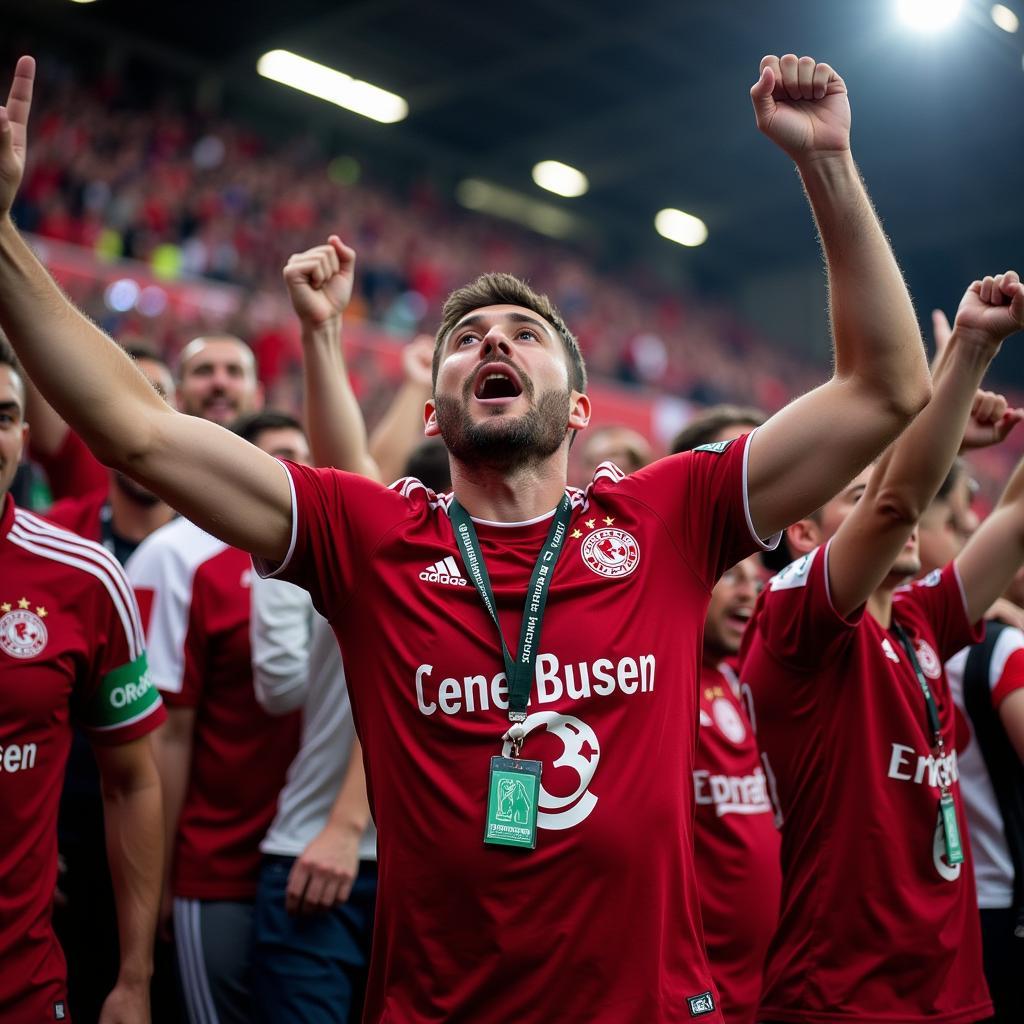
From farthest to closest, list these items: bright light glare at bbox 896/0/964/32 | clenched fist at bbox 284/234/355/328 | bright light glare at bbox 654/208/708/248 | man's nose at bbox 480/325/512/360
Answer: bright light glare at bbox 654/208/708/248
bright light glare at bbox 896/0/964/32
clenched fist at bbox 284/234/355/328
man's nose at bbox 480/325/512/360

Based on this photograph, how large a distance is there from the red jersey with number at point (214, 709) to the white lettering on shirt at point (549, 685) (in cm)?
132

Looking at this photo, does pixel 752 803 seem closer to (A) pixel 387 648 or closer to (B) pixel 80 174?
(A) pixel 387 648

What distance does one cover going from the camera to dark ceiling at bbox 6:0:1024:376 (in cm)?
1530

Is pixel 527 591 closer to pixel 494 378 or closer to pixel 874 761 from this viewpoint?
pixel 494 378

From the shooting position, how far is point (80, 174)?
13.1 m

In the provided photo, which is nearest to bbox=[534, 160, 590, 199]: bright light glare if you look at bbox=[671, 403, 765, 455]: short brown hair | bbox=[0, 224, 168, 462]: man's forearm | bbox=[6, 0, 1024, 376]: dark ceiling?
bbox=[6, 0, 1024, 376]: dark ceiling

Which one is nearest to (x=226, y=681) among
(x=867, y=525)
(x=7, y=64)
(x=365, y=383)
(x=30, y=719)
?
(x=30, y=719)

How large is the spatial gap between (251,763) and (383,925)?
1310 mm

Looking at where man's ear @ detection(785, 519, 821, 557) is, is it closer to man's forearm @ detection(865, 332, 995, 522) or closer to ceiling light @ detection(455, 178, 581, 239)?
man's forearm @ detection(865, 332, 995, 522)

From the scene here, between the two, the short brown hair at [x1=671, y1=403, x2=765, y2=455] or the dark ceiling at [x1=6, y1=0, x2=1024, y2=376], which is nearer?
the short brown hair at [x1=671, y1=403, x2=765, y2=455]

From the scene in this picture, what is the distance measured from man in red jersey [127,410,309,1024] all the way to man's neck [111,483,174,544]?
0.44m

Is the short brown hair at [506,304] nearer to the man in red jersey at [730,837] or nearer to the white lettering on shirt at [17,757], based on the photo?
the man in red jersey at [730,837]

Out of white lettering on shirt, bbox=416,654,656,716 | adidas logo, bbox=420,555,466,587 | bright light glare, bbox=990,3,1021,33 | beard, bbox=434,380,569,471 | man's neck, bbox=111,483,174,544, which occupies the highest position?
bright light glare, bbox=990,3,1021,33

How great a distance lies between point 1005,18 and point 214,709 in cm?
601
